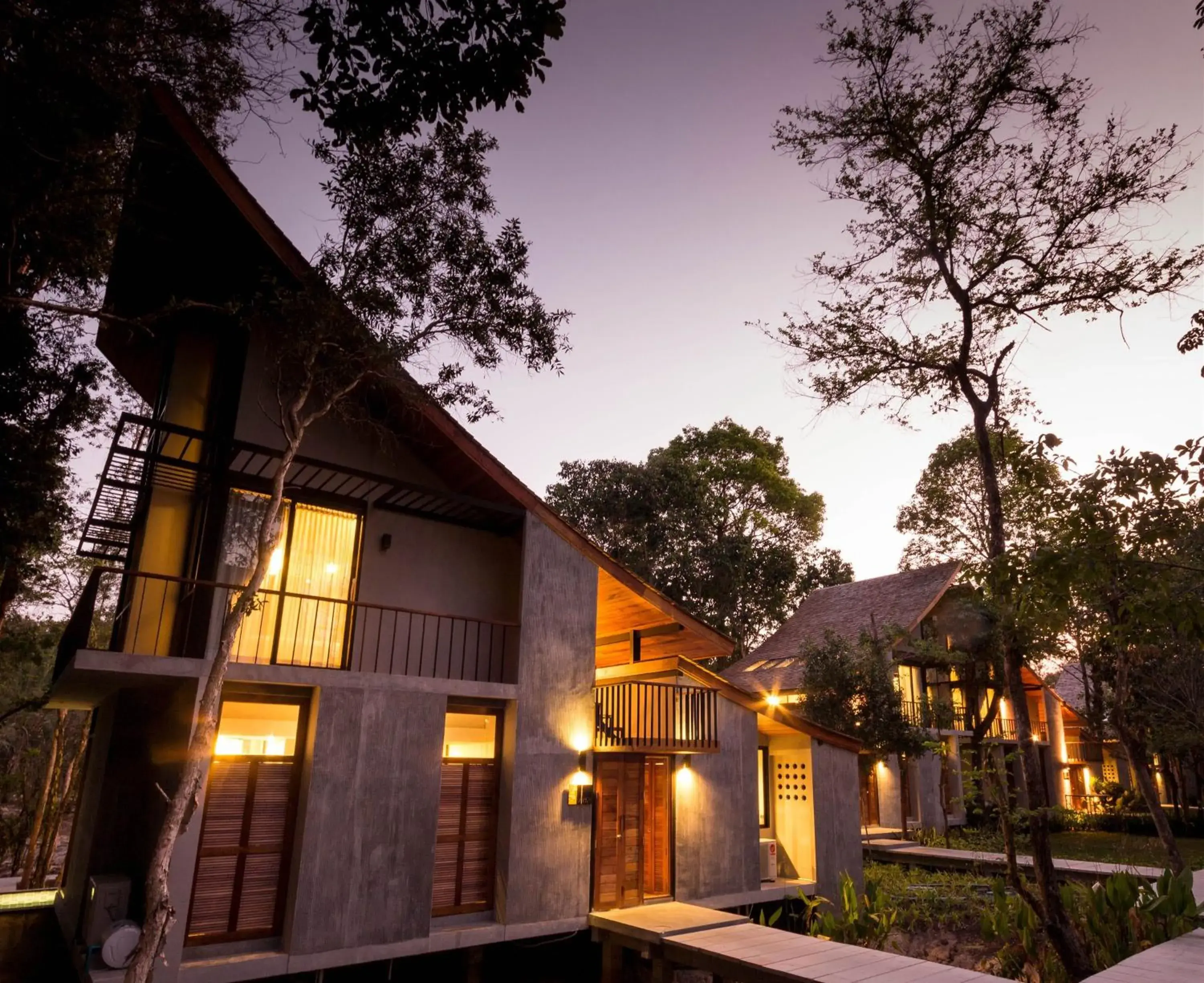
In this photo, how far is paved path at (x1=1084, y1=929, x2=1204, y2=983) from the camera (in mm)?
7012

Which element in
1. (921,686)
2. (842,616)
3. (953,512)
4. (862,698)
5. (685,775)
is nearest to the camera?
(685,775)

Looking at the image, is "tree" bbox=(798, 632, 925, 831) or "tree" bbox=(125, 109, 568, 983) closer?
"tree" bbox=(125, 109, 568, 983)

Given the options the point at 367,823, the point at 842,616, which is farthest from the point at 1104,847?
the point at 367,823

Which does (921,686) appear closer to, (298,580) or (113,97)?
(298,580)

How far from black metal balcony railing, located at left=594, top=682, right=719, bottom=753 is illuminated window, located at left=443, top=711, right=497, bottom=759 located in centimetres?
139

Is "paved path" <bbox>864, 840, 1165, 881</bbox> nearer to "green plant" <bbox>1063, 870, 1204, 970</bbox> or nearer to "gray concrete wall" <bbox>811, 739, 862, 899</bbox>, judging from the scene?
"gray concrete wall" <bbox>811, 739, 862, 899</bbox>

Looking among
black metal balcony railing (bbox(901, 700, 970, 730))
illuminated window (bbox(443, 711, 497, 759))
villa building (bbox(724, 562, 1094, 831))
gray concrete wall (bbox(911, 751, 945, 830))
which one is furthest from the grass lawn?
illuminated window (bbox(443, 711, 497, 759))

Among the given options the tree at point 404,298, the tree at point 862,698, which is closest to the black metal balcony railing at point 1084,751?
the tree at point 862,698

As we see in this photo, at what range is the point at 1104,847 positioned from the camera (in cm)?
2034

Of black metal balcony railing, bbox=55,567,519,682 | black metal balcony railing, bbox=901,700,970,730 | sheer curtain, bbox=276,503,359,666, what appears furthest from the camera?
black metal balcony railing, bbox=901,700,970,730

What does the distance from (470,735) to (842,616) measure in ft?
62.0

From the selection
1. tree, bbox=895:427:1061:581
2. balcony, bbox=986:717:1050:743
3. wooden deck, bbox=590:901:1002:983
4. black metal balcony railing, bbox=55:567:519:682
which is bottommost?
wooden deck, bbox=590:901:1002:983

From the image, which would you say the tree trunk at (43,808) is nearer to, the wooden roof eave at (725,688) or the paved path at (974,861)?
the wooden roof eave at (725,688)

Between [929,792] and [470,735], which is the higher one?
[470,735]
